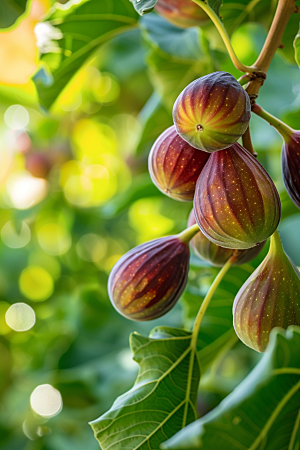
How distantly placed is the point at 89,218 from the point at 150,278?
1.73 meters

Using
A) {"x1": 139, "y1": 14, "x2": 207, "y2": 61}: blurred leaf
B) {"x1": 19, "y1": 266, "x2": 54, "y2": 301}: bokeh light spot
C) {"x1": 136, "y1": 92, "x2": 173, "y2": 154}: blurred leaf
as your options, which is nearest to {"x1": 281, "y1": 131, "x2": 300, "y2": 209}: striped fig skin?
{"x1": 139, "y1": 14, "x2": 207, "y2": 61}: blurred leaf

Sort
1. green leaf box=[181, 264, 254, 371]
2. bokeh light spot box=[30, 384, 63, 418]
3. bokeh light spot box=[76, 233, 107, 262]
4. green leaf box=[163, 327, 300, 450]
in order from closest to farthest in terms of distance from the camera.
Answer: green leaf box=[163, 327, 300, 450], green leaf box=[181, 264, 254, 371], bokeh light spot box=[30, 384, 63, 418], bokeh light spot box=[76, 233, 107, 262]

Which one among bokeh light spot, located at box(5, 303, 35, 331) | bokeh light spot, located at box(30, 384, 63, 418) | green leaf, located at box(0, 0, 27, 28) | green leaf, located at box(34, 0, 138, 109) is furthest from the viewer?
bokeh light spot, located at box(5, 303, 35, 331)

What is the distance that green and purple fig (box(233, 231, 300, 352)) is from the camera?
0.75 metres

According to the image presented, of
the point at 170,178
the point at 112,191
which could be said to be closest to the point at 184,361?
the point at 170,178

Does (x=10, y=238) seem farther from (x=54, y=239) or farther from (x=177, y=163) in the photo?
(x=177, y=163)

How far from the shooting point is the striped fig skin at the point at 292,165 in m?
0.81

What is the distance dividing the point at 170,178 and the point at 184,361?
17.0 inches

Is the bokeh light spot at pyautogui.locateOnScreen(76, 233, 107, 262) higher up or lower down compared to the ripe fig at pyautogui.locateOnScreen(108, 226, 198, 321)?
lower down

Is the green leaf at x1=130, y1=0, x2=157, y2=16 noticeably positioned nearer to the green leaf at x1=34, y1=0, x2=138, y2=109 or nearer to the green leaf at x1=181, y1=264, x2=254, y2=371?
the green leaf at x1=34, y1=0, x2=138, y2=109

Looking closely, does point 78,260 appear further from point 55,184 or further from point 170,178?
point 170,178

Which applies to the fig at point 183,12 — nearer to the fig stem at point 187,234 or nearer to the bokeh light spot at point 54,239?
the fig stem at point 187,234

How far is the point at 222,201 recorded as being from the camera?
70cm

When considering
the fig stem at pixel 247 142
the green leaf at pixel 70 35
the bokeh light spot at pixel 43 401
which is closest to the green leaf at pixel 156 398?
the fig stem at pixel 247 142
